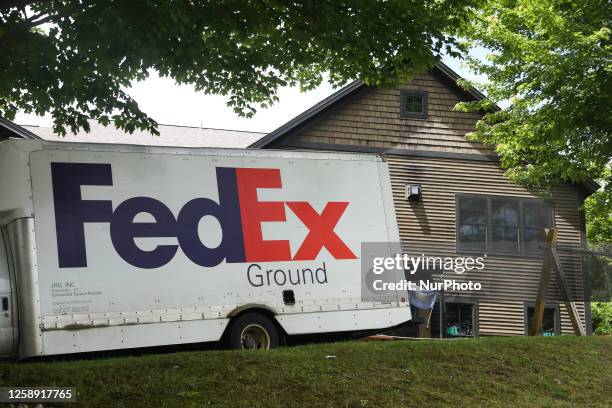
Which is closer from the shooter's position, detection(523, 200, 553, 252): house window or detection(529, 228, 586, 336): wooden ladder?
detection(529, 228, 586, 336): wooden ladder

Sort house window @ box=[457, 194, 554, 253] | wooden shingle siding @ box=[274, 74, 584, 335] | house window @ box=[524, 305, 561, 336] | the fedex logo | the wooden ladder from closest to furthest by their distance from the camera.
A: the fedex logo, the wooden ladder, wooden shingle siding @ box=[274, 74, 584, 335], house window @ box=[457, 194, 554, 253], house window @ box=[524, 305, 561, 336]

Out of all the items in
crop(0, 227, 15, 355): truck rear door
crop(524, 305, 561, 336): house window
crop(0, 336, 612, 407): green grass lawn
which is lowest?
crop(524, 305, 561, 336): house window

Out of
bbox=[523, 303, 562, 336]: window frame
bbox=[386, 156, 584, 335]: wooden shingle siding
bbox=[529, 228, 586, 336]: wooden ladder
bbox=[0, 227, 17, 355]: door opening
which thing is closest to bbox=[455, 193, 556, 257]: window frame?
bbox=[386, 156, 584, 335]: wooden shingle siding

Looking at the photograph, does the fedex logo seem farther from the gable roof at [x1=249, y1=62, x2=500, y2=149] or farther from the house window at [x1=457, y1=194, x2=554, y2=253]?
the house window at [x1=457, y1=194, x2=554, y2=253]

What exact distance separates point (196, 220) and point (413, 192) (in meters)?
12.4

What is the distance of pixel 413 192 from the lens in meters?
24.4

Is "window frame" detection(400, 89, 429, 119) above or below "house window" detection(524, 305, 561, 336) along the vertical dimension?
above

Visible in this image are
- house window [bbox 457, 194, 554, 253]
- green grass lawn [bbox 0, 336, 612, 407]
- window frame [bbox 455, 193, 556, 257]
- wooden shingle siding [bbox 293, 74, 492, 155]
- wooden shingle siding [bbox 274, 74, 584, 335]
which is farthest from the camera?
house window [bbox 457, 194, 554, 253]

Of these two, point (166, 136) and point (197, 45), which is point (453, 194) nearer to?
point (166, 136)

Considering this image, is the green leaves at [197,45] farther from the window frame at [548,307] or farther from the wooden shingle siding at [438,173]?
the window frame at [548,307]

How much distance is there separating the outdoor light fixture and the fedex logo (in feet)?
34.0

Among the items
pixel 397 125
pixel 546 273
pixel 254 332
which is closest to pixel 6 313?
pixel 254 332

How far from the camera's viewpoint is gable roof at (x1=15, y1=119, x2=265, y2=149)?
24484mm

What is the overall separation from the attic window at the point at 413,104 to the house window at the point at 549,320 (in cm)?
668
